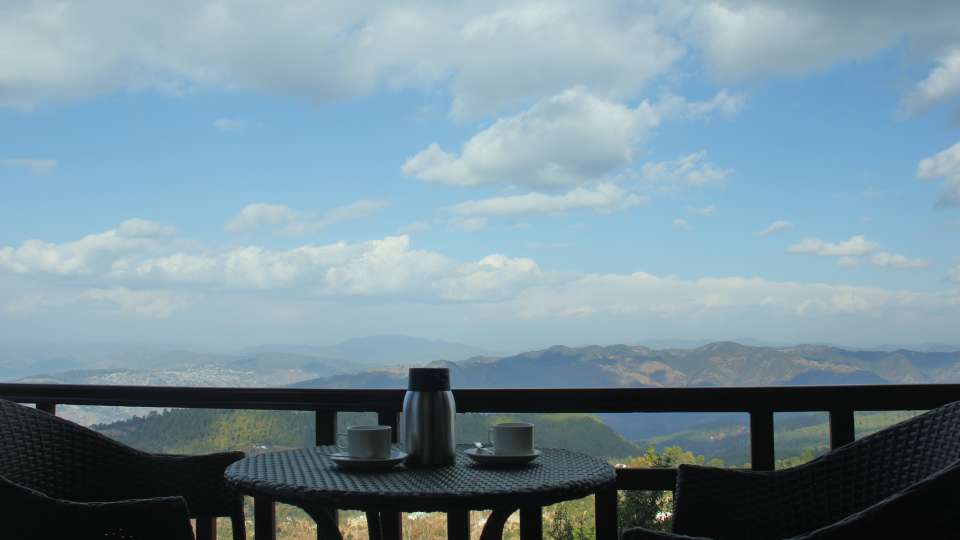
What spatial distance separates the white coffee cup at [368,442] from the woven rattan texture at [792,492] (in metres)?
0.71

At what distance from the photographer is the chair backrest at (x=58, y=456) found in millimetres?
2057

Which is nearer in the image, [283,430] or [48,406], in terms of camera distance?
[283,430]

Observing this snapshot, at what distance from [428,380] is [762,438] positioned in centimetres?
105

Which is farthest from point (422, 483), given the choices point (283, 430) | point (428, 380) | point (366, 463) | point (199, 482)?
point (283, 430)

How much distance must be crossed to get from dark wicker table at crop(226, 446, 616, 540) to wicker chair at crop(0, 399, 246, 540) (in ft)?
1.06

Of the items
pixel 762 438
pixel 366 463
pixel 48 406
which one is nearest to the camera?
pixel 366 463

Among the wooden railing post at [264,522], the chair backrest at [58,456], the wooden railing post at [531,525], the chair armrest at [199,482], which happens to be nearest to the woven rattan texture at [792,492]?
the wooden railing post at [531,525]

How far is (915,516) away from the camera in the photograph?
128 cm

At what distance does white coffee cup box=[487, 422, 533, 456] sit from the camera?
186cm

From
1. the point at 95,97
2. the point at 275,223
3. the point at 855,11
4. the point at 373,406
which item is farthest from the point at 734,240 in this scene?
the point at 373,406

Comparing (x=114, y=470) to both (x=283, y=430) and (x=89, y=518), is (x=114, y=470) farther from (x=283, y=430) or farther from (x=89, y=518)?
(x=89, y=518)

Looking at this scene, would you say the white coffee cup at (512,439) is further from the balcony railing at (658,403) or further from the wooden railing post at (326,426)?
the wooden railing post at (326,426)

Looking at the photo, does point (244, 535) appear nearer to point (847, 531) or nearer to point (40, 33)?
point (847, 531)

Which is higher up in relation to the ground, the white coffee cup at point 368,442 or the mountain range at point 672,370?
the mountain range at point 672,370
